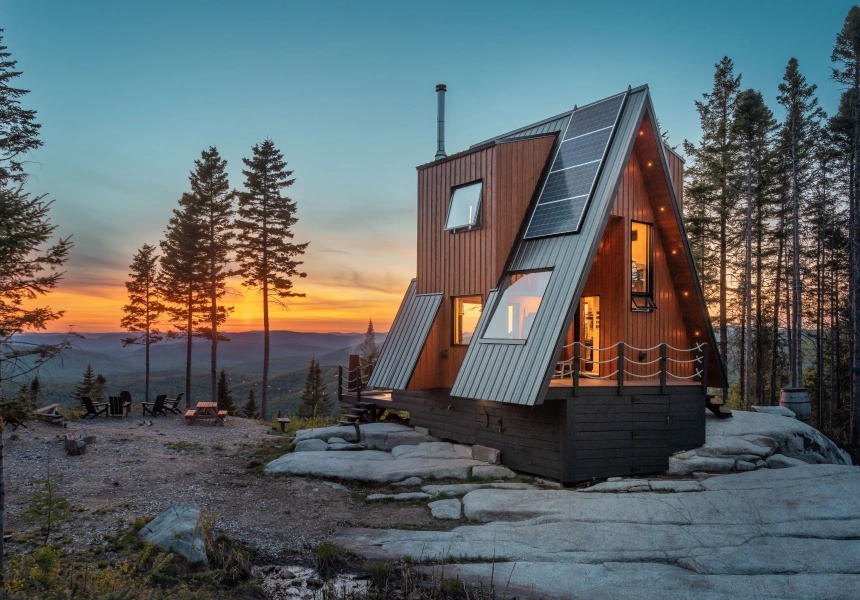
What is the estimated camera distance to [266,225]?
26297 mm

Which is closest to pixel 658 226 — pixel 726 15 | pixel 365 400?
pixel 726 15

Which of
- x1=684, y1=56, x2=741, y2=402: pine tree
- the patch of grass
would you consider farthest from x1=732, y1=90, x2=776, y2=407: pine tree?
the patch of grass

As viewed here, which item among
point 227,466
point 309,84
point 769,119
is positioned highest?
point 769,119

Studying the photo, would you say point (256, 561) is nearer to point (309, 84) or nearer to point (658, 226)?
point (658, 226)

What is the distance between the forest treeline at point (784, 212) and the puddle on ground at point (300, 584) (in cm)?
1978

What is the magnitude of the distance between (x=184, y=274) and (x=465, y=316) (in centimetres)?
1916

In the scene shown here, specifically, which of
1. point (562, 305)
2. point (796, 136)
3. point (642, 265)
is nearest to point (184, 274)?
point (562, 305)

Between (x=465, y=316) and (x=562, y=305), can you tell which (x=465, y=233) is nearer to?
(x=465, y=316)

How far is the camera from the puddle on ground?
19.5 ft

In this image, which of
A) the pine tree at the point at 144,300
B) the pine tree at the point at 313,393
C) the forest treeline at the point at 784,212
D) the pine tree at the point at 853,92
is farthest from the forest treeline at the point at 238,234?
the pine tree at the point at 853,92

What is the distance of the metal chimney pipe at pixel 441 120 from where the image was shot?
1525cm

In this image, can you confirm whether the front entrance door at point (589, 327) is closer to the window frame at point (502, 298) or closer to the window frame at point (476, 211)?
the window frame at point (502, 298)

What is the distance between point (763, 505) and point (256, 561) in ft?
25.7

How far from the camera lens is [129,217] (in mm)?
21984
